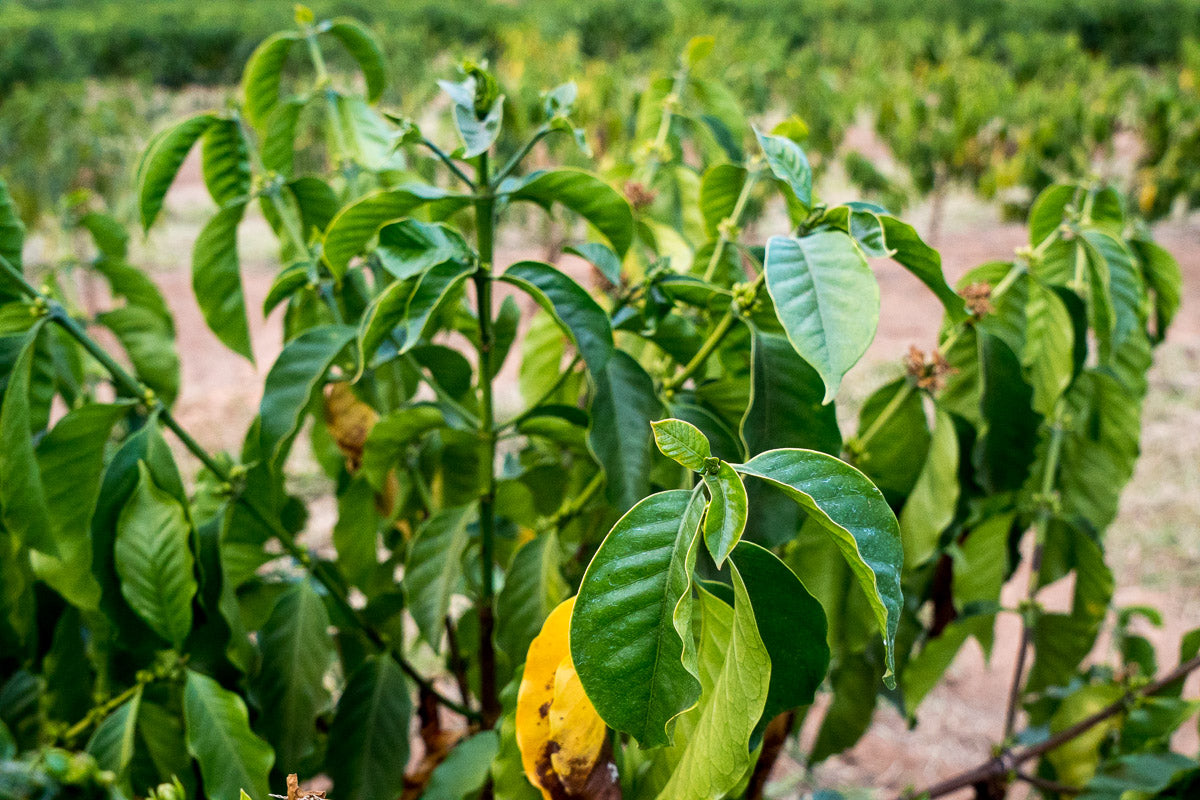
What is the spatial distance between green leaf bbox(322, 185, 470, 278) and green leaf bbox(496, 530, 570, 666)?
0.86ft

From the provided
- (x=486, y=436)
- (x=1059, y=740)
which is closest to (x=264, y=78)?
(x=486, y=436)

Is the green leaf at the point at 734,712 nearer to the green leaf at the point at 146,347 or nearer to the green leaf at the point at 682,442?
the green leaf at the point at 682,442

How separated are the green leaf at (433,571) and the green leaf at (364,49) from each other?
423 millimetres

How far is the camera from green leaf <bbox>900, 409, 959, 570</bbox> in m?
0.77

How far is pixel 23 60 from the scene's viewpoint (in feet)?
28.5

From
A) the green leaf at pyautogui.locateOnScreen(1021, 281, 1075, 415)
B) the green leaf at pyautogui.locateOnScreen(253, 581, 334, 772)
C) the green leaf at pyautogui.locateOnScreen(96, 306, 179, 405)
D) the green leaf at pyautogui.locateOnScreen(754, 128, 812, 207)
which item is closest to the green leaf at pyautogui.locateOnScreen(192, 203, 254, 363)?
the green leaf at pyautogui.locateOnScreen(96, 306, 179, 405)

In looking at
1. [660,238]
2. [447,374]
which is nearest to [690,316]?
[660,238]

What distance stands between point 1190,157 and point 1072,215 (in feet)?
18.5

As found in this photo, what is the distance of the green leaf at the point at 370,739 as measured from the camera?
84 centimetres

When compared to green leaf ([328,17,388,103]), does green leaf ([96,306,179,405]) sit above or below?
below

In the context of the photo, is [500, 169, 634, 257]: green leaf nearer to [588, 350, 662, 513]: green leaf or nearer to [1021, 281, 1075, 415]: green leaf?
[588, 350, 662, 513]: green leaf

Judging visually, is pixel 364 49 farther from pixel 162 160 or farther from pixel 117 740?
pixel 117 740

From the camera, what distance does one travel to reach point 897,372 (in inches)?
147

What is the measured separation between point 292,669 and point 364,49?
56cm
